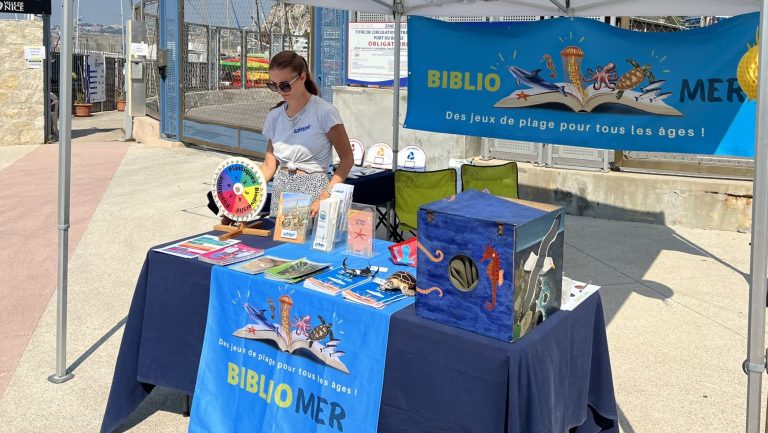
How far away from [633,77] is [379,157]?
3.40 metres

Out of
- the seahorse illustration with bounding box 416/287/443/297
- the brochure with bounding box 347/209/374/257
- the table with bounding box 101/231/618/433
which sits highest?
the brochure with bounding box 347/209/374/257

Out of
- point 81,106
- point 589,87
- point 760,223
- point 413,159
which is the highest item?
point 589,87

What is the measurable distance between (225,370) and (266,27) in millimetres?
11452

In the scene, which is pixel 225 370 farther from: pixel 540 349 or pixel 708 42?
pixel 708 42

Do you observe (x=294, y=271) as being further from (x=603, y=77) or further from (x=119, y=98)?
(x=119, y=98)

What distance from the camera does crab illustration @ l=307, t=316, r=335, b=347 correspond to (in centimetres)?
308

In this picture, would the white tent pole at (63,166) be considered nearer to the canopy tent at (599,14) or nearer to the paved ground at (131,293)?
the canopy tent at (599,14)

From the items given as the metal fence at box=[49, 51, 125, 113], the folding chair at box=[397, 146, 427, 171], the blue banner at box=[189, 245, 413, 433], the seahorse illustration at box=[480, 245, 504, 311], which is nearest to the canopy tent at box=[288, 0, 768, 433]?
the seahorse illustration at box=[480, 245, 504, 311]

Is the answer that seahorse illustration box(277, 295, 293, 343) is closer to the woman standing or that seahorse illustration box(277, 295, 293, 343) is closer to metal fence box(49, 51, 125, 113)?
the woman standing

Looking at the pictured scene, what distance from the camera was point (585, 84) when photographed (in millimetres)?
6148

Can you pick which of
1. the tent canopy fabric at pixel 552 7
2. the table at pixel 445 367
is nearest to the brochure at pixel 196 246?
the table at pixel 445 367

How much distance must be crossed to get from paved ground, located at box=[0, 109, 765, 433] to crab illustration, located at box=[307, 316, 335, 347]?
1133 millimetres

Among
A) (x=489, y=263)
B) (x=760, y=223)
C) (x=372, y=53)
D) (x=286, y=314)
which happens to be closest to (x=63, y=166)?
(x=286, y=314)

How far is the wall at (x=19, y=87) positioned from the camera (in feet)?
45.1
